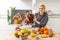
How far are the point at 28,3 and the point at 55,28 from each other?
79 centimetres

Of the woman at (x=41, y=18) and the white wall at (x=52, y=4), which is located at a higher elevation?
the white wall at (x=52, y=4)

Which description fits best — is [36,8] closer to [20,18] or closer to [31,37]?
[20,18]

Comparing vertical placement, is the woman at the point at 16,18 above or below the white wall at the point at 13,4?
below

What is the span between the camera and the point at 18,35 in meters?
1.96

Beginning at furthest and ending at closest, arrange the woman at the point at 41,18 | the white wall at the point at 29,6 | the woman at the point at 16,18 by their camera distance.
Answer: the white wall at the point at 29,6, the woman at the point at 16,18, the woman at the point at 41,18

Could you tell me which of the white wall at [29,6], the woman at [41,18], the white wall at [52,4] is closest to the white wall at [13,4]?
the white wall at [29,6]

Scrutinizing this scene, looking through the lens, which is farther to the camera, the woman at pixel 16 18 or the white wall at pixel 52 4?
the white wall at pixel 52 4

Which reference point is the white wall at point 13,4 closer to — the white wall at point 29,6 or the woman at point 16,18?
the white wall at point 29,6

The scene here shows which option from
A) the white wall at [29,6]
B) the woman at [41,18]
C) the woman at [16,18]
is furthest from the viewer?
the white wall at [29,6]

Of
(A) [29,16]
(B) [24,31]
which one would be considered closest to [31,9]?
(A) [29,16]

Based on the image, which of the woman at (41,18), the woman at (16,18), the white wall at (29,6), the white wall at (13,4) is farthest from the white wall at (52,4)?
the woman at (41,18)

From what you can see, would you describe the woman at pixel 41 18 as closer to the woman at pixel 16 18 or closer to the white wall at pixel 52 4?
the woman at pixel 16 18

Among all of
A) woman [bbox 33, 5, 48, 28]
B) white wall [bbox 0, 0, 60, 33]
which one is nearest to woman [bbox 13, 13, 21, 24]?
white wall [bbox 0, 0, 60, 33]

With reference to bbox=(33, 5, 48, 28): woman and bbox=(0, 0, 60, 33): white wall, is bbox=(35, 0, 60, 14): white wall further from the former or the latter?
bbox=(33, 5, 48, 28): woman
